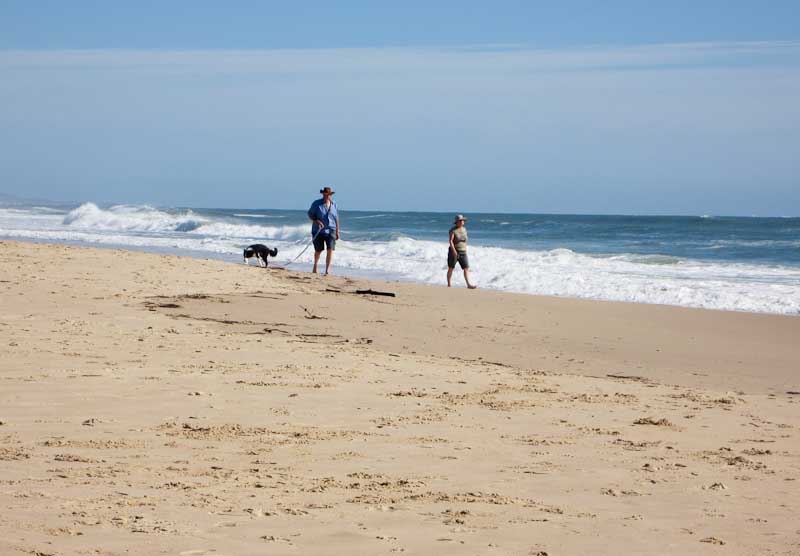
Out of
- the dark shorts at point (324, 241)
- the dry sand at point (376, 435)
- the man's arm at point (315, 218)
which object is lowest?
the dry sand at point (376, 435)

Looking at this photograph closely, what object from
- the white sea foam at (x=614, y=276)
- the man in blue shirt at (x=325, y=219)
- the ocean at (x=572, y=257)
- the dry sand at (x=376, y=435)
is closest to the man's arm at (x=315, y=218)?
the man in blue shirt at (x=325, y=219)

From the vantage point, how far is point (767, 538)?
383cm

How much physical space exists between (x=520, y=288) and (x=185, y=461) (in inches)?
526

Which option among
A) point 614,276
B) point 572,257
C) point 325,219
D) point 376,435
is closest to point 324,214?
point 325,219

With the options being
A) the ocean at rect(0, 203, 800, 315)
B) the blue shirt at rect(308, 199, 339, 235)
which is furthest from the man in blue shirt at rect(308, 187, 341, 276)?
the ocean at rect(0, 203, 800, 315)

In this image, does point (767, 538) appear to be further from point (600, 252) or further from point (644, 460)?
point (600, 252)

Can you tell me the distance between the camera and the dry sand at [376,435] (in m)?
3.75

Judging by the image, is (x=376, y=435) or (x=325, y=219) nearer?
(x=376, y=435)

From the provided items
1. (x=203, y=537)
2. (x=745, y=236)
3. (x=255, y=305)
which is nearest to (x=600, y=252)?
(x=745, y=236)

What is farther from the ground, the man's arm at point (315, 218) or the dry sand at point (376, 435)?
the man's arm at point (315, 218)

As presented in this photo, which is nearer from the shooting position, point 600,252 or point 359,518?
point 359,518

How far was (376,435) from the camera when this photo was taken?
532 cm

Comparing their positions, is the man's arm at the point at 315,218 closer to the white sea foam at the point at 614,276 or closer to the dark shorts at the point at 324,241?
the dark shorts at the point at 324,241

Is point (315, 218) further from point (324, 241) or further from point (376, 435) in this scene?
point (376, 435)
